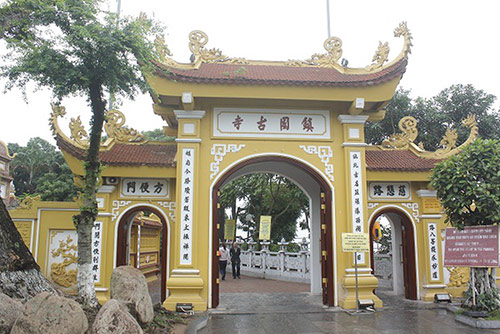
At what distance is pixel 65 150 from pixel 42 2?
12.4ft

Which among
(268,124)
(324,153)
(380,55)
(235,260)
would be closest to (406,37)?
(380,55)

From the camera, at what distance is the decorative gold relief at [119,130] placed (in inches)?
345

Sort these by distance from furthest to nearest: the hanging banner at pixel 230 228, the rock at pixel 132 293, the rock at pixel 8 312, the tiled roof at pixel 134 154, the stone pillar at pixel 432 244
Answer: the hanging banner at pixel 230 228 → the stone pillar at pixel 432 244 → the tiled roof at pixel 134 154 → the rock at pixel 132 293 → the rock at pixel 8 312

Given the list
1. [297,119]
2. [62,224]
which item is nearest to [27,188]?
[62,224]

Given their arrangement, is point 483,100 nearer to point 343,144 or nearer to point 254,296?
point 343,144

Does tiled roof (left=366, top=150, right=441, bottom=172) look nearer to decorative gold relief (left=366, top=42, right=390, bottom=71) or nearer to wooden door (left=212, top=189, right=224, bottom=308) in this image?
decorative gold relief (left=366, top=42, right=390, bottom=71)

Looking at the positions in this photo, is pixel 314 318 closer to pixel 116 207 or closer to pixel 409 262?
pixel 409 262

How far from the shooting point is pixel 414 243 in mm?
8758

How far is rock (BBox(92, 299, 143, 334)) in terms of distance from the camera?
379cm

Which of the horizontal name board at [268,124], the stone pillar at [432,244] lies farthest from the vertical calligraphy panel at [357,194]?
the stone pillar at [432,244]

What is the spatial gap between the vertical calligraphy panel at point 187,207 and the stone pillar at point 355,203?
9.81ft

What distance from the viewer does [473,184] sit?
21.2 ft

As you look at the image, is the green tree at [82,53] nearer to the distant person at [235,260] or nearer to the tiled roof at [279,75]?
the tiled roof at [279,75]

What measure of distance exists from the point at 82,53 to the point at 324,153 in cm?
486
